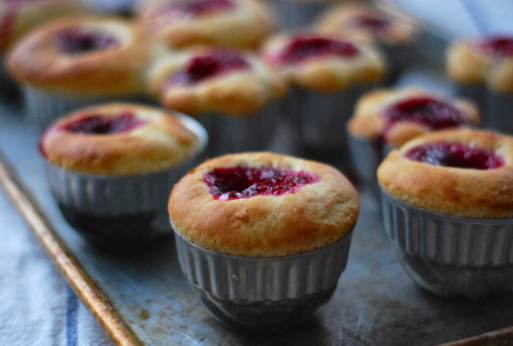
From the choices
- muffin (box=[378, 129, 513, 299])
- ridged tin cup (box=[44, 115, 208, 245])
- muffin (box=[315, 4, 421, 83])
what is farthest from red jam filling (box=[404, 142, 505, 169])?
muffin (box=[315, 4, 421, 83])

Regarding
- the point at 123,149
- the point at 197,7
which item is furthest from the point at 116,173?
the point at 197,7

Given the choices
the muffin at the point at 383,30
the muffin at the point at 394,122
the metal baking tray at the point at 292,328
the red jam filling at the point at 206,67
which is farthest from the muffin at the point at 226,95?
the muffin at the point at 383,30

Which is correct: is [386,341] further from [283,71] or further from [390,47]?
[390,47]

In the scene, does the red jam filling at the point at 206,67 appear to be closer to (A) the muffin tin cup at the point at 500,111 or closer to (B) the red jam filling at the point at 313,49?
(B) the red jam filling at the point at 313,49

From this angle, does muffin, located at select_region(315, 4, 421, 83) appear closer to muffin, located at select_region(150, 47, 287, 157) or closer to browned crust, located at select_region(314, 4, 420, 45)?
browned crust, located at select_region(314, 4, 420, 45)

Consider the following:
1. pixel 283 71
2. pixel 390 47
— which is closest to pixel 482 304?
pixel 283 71
